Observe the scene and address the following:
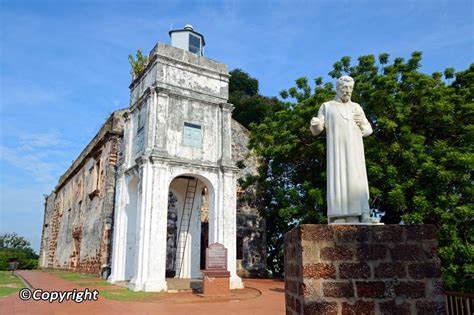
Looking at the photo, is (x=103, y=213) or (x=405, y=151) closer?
(x=405, y=151)

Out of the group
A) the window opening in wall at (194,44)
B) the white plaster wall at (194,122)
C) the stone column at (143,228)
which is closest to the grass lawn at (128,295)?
the stone column at (143,228)

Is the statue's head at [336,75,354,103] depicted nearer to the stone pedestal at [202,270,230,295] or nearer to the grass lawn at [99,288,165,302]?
the grass lawn at [99,288,165,302]

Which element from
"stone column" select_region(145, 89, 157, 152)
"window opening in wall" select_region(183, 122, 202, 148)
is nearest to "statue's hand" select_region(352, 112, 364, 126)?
"stone column" select_region(145, 89, 157, 152)

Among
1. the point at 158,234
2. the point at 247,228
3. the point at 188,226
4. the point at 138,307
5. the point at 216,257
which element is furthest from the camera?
the point at 247,228

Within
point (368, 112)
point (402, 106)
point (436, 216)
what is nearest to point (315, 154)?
point (368, 112)

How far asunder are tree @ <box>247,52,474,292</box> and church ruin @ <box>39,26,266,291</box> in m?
1.95

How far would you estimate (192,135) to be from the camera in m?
12.5

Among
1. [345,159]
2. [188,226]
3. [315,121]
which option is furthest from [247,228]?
[345,159]

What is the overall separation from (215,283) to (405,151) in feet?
20.1

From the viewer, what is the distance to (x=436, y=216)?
10008 millimetres

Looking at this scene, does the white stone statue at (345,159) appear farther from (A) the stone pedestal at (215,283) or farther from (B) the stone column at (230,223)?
(B) the stone column at (230,223)

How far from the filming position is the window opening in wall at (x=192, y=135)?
12297mm

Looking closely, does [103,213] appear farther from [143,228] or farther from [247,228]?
[247,228]

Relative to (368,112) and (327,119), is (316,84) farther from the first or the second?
(327,119)
